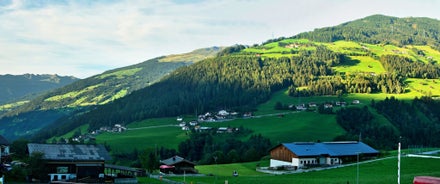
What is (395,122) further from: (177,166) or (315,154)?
(177,166)

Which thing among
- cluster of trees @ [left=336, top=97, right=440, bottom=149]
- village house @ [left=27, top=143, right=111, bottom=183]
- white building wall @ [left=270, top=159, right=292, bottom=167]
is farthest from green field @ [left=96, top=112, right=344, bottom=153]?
village house @ [left=27, top=143, right=111, bottom=183]

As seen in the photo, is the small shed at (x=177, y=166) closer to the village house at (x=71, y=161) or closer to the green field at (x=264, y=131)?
the village house at (x=71, y=161)

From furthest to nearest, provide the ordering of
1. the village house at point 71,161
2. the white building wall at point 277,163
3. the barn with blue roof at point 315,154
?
the white building wall at point 277,163 → the barn with blue roof at point 315,154 → the village house at point 71,161

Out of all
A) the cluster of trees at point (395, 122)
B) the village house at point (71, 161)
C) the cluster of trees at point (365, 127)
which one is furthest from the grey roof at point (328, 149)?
the cluster of trees at point (365, 127)

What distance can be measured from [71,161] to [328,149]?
51.3 m

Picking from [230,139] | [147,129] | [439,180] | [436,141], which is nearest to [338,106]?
[436,141]

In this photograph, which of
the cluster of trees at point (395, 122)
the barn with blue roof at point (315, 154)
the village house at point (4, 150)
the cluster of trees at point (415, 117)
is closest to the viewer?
the village house at point (4, 150)

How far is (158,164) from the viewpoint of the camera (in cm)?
8994

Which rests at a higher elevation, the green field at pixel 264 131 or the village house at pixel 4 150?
the village house at pixel 4 150

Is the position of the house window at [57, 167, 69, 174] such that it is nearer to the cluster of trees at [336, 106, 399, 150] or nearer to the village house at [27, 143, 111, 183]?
the village house at [27, 143, 111, 183]

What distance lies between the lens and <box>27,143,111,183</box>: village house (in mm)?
66125

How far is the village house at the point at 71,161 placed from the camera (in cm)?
6612

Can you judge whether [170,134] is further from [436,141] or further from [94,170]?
[94,170]

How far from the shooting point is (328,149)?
93500 millimetres
